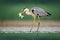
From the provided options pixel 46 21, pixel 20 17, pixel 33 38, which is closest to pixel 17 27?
pixel 20 17

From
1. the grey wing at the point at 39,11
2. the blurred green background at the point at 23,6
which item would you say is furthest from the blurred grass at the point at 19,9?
the grey wing at the point at 39,11

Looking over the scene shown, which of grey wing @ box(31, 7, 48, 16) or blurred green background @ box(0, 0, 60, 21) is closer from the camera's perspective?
grey wing @ box(31, 7, 48, 16)

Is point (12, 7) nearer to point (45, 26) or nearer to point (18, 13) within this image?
point (18, 13)

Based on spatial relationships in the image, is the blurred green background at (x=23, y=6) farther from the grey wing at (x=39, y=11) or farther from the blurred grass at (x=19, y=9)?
the grey wing at (x=39, y=11)

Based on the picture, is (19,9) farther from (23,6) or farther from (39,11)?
(39,11)

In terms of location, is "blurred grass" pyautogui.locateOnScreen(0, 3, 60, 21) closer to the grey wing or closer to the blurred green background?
the blurred green background

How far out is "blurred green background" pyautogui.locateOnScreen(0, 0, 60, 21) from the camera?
35.1ft

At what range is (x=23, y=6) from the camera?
10.7m

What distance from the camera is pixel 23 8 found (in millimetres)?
10523

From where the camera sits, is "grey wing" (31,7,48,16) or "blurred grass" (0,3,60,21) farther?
"blurred grass" (0,3,60,21)

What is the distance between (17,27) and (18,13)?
771 millimetres

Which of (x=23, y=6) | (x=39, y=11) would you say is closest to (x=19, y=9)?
(x=23, y=6)

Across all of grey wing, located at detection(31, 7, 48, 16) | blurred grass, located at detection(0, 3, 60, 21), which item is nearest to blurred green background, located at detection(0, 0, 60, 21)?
blurred grass, located at detection(0, 3, 60, 21)

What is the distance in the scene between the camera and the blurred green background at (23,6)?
10695 mm
